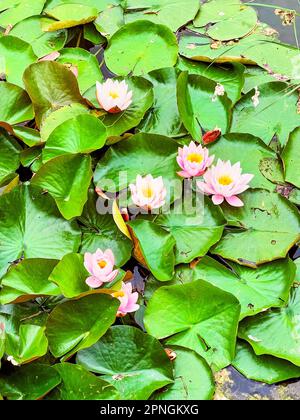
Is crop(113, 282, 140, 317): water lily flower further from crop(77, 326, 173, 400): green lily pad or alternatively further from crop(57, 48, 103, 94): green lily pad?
crop(57, 48, 103, 94): green lily pad

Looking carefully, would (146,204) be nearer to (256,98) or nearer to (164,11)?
(256,98)

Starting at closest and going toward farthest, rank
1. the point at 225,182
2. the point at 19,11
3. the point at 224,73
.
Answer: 1. the point at 225,182
2. the point at 224,73
3. the point at 19,11

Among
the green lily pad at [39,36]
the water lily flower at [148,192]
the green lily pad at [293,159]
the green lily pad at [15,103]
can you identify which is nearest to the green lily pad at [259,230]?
the green lily pad at [293,159]

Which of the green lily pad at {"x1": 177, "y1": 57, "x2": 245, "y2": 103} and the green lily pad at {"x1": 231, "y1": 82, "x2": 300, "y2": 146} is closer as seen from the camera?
the green lily pad at {"x1": 231, "y1": 82, "x2": 300, "y2": 146}

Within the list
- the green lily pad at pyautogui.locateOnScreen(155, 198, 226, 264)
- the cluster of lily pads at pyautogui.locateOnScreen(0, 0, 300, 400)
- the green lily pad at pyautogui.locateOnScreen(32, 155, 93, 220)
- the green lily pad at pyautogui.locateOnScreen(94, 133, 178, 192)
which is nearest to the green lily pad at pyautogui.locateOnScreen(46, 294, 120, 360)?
the cluster of lily pads at pyautogui.locateOnScreen(0, 0, 300, 400)

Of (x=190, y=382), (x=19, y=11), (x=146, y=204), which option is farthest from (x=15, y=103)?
(x=190, y=382)

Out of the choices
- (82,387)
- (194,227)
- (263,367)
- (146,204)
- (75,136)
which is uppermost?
(75,136)

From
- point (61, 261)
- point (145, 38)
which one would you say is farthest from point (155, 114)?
point (61, 261)
